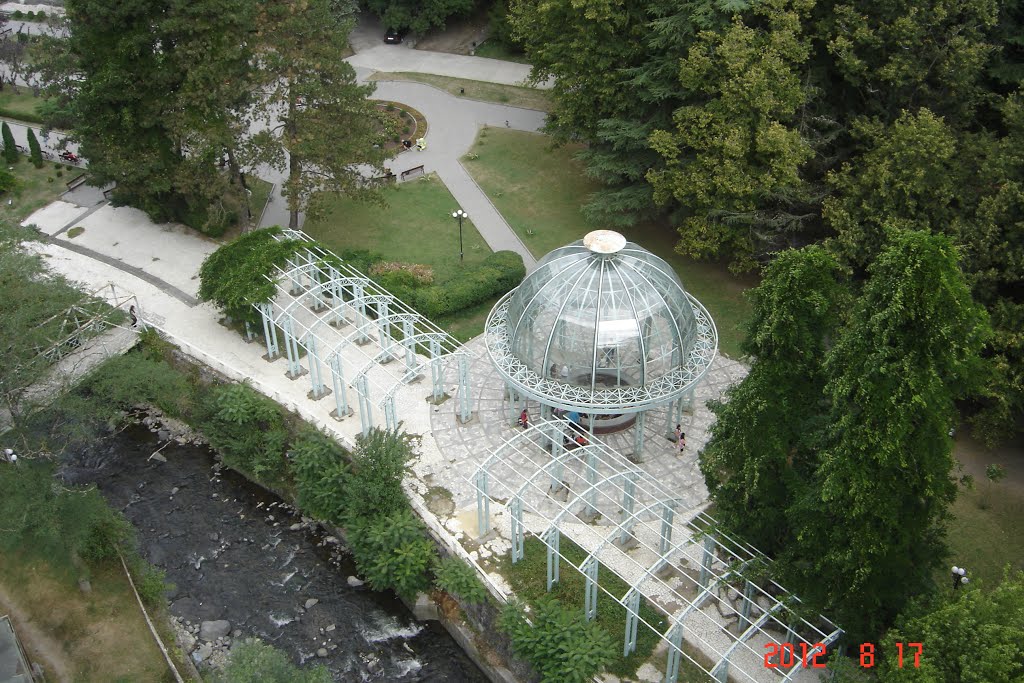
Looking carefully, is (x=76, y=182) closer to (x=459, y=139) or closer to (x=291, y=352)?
(x=459, y=139)

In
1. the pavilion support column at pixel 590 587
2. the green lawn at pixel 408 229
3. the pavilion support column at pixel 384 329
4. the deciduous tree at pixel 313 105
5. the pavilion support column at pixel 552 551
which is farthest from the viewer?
the green lawn at pixel 408 229

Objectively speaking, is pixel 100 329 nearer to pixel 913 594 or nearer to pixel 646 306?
pixel 646 306

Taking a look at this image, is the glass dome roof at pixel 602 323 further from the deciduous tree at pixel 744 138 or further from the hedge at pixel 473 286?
the hedge at pixel 473 286

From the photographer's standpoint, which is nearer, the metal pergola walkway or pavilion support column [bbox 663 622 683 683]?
pavilion support column [bbox 663 622 683 683]

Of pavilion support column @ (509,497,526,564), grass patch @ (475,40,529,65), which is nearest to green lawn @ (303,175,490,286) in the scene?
pavilion support column @ (509,497,526,564)

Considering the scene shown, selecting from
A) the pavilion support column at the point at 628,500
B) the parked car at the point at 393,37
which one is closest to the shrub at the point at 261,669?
the pavilion support column at the point at 628,500

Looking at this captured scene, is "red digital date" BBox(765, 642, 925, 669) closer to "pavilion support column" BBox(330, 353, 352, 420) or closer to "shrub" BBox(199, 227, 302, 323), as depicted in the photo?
"pavilion support column" BBox(330, 353, 352, 420)
